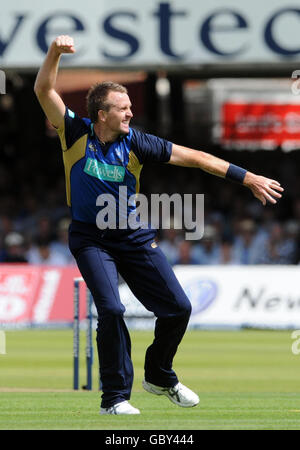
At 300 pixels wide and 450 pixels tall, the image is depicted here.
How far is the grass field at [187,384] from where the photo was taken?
8609mm

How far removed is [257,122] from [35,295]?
972cm

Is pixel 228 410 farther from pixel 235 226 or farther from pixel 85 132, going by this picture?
pixel 235 226

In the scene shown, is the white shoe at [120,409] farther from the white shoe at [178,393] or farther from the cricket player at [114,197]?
the white shoe at [178,393]

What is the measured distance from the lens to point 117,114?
9055 millimetres

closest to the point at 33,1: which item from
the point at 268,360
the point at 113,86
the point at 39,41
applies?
the point at 39,41

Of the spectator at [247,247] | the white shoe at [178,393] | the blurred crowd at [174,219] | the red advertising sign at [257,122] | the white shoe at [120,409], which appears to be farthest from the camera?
the red advertising sign at [257,122]

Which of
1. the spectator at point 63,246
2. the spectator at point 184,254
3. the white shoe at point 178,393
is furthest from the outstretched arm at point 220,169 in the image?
the spectator at point 63,246

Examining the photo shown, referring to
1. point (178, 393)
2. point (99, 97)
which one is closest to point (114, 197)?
point (99, 97)

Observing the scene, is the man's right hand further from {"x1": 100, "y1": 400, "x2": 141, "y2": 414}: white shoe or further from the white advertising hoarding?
the white advertising hoarding

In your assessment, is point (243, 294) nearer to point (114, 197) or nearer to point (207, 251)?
point (207, 251)

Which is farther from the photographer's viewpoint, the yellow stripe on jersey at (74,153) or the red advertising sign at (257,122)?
the red advertising sign at (257,122)

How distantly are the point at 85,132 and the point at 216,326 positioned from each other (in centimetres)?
1287

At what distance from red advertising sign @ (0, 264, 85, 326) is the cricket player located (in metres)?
12.5

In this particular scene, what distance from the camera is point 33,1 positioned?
2348 cm
